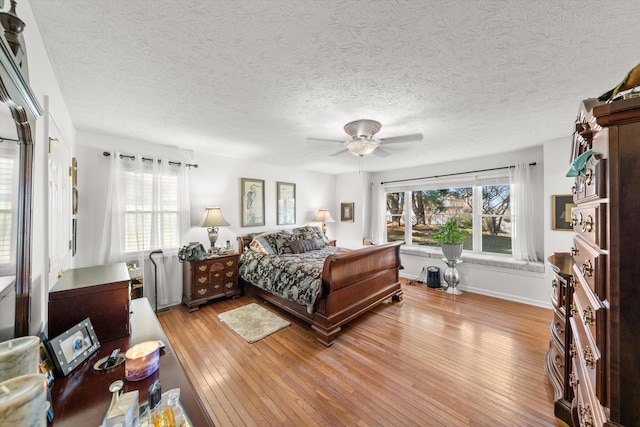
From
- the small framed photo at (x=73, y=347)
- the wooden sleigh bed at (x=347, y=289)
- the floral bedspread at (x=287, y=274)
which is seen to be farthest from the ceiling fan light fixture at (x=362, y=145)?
the small framed photo at (x=73, y=347)

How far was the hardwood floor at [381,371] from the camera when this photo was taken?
169 centimetres

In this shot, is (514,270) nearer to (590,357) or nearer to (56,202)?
(590,357)

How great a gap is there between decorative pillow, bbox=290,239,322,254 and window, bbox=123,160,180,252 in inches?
72.1

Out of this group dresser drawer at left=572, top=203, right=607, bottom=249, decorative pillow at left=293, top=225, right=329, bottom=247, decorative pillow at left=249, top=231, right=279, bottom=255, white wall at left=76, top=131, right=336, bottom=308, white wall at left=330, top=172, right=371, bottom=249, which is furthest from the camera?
white wall at left=330, top=172, right=371, bottom=249

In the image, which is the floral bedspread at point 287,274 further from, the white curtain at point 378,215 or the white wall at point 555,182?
the white wall at point 555,182

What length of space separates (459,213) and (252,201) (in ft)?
13.2

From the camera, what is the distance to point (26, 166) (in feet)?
3.14

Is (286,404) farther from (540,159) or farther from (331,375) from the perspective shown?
(540,159)

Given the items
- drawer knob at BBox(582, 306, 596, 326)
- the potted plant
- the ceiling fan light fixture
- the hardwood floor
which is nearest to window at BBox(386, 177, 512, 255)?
the potted plant

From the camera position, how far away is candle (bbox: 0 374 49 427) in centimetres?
45

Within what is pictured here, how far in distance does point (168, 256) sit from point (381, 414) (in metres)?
3.36

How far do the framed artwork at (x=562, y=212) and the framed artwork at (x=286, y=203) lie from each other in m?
4.31

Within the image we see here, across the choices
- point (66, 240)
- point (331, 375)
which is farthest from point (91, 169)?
point (331, 375)

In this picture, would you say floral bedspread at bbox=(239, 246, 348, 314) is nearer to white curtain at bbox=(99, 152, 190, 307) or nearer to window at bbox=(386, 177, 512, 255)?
white curtain at bbox=(99, 152, 190, 307)
